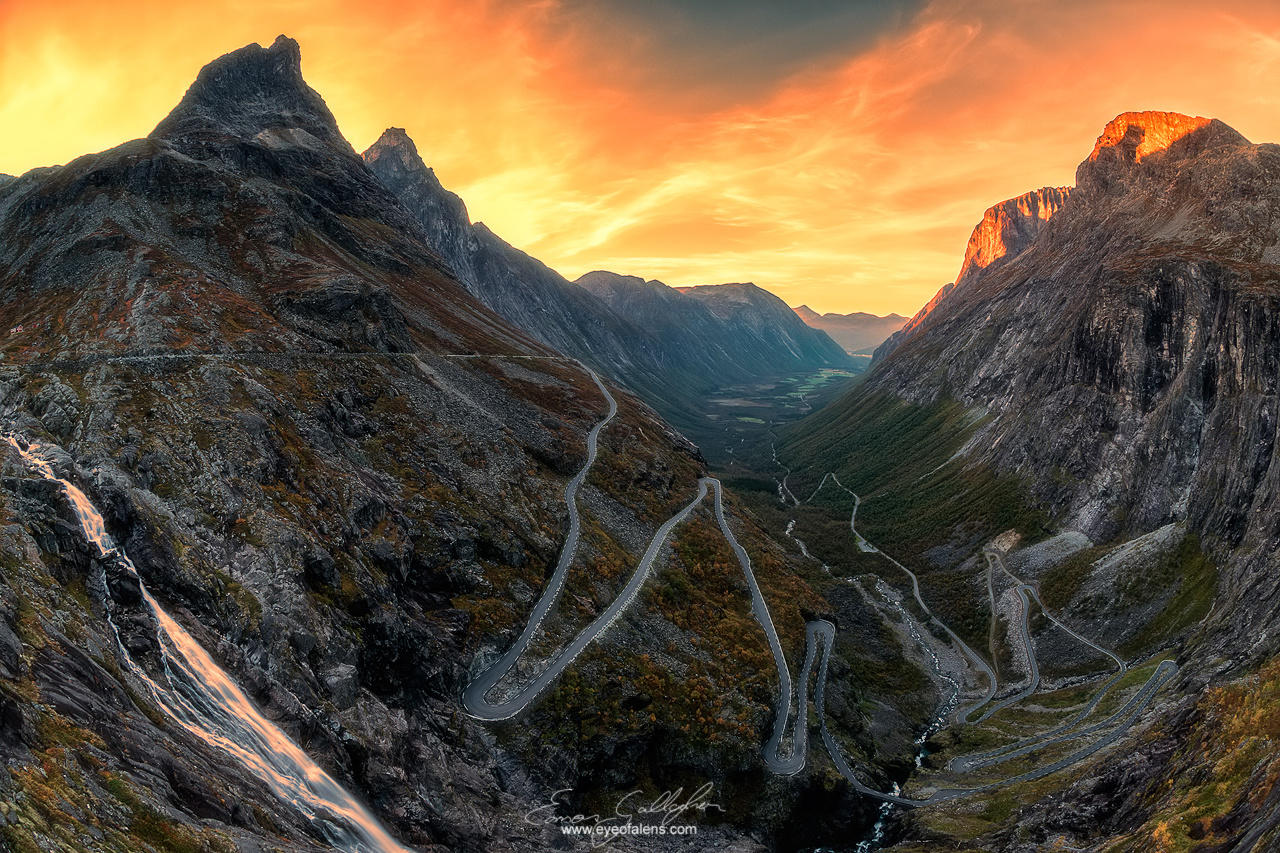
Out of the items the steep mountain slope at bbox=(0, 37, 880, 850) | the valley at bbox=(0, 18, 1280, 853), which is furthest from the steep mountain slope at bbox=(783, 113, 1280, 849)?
the steep mountain slope at bbox=(0, 37, 880, 850)

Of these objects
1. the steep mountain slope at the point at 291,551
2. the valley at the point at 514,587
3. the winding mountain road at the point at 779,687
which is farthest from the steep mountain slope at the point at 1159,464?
the steep mountain slope at the point at 291,551

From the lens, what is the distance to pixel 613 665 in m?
75.3

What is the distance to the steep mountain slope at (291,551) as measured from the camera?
34.0 meters

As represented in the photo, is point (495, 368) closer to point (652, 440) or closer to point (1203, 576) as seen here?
point (652, 440)

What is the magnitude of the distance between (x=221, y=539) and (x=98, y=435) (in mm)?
15346

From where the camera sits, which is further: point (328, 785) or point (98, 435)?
point (98, 435)

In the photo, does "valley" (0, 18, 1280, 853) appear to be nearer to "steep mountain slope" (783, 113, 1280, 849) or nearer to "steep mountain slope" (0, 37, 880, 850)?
"steep mountain slope" (0, 37, 880, 850)

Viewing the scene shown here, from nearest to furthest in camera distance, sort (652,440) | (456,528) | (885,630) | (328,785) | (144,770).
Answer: (144,770) → (328,785) → (456,528) → (885,630) → (652,440)

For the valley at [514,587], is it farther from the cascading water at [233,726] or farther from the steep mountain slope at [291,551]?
the steep mountain slope at [291,551]

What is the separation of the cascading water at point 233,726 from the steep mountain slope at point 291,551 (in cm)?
68

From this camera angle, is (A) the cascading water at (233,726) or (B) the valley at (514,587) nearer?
(A) the cascading water at (233,726)

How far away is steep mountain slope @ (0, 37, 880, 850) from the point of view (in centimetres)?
3400

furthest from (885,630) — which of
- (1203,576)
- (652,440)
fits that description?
(652,440)

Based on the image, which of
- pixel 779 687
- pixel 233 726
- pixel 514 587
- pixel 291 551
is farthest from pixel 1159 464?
pixel 233 726
